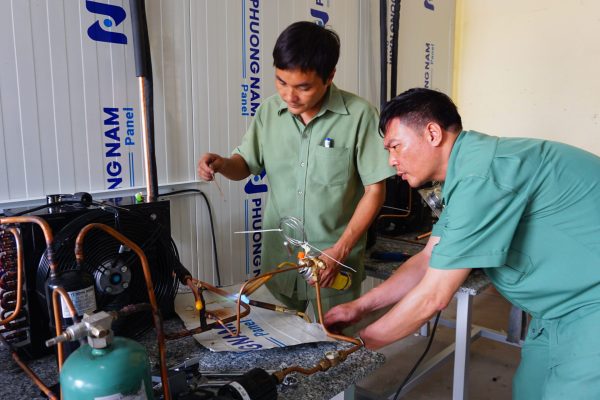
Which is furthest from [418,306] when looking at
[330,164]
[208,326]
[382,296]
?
[330,164]

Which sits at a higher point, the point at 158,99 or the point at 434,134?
the point at 158,99

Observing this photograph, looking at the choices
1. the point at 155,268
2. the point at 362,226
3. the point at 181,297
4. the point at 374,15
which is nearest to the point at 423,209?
the point at 362,226

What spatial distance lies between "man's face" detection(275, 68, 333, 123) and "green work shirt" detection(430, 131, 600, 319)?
51 centimetres

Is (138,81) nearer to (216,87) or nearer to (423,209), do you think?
(216,87)

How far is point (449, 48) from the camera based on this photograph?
11.1ft

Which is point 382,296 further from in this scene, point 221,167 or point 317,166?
point 221,167

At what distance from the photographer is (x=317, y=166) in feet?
4.98

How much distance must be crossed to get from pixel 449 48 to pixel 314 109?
2.29 metres

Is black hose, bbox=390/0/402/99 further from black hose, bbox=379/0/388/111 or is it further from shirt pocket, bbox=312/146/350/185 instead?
shirt pocket, bbox=312/146/350/185

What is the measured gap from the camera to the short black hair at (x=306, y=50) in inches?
52.6

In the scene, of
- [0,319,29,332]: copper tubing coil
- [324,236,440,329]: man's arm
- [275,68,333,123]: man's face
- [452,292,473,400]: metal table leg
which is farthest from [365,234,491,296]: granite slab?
[0,319,29,332]: copper tubing coil

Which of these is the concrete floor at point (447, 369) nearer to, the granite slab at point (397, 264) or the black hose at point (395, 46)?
the granite slab at point (397, 264)

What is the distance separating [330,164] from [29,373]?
1.00 m

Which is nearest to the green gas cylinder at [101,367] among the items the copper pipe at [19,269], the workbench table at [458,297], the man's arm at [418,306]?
the copper pipe at [19,269]
